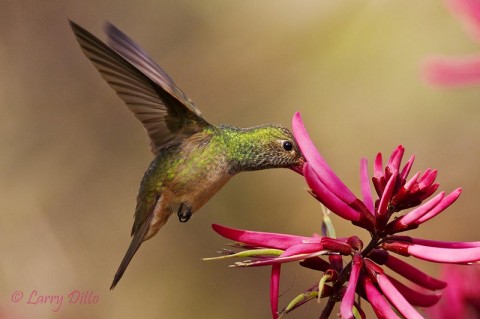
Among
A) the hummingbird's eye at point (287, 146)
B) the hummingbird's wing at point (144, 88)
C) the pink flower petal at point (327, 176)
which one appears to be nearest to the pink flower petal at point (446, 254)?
the pink flower petal at point (327, 176)

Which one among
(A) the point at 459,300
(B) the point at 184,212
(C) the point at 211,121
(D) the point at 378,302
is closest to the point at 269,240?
(D) the point at 378,302

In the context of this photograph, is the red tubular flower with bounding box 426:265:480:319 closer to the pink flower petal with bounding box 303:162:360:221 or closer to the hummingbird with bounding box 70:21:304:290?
the pink flower petal with bounding box 303:162:360:221

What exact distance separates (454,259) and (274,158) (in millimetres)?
571

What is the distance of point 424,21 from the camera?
11.6ft

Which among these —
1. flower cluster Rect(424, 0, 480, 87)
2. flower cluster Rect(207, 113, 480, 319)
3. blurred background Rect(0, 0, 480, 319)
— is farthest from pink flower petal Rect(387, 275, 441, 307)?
blurred background Rect(0, 0, 480, 319)

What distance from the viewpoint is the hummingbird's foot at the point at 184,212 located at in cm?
158

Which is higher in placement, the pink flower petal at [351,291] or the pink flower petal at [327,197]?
the pink flower petal at [327,197]

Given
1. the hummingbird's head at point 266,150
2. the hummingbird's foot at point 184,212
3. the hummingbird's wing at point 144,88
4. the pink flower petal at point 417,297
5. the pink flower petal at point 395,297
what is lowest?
the pink flower petal at point 417,297

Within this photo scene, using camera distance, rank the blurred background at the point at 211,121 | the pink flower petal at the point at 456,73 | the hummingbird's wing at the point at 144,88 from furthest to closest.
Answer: the blurred background at the point at 211,121, the hummingbird's wing at the point at 144,88, the pink flower petal at the point at 456,73

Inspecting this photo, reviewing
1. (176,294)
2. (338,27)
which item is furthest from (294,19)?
(176,294)

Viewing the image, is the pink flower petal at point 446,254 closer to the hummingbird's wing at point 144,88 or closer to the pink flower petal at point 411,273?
the pink flower petal at point 411,273

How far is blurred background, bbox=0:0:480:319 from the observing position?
2969 mm

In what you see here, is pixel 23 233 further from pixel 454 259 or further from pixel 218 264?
pixel 454 259

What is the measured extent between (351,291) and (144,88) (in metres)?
0.73
